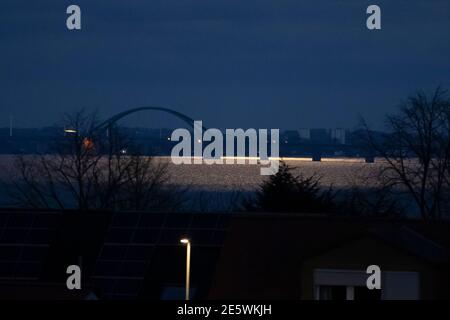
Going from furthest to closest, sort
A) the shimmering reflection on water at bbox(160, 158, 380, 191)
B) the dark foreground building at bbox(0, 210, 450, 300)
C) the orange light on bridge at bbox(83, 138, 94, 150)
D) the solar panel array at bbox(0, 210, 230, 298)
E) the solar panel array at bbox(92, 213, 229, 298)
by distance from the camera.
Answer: the orange light on bridge at bbox(83, 138, 94, 150) → the shimmering reflection on water at bbox(160, 158, 380, 191) → the solar panel array at bbox(0, 210, 230, 298) → the solar panel array at bbox(92, 213, 229, 298) → the dark foreground building at bbox(0, 210, 450, 300)

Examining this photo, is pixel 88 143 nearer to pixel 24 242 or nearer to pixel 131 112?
pixel 131 112

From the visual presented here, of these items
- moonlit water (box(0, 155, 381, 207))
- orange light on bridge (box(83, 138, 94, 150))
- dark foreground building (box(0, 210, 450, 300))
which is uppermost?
orange light on bridge (box(83, 138, 94, 150))

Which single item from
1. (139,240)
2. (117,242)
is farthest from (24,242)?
(139,240)

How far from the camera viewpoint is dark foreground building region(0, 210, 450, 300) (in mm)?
13430

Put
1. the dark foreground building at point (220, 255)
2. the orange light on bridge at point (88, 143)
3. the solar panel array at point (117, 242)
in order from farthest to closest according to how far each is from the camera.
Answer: the orange light on bridge at point (88, 143), the solar panel array at point (117, 242), the dark foreground building at point (220, 255)

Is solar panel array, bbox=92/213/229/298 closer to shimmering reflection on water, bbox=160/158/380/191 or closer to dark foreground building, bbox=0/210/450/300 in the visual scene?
dark foreground building, bbox=0/210/450/300

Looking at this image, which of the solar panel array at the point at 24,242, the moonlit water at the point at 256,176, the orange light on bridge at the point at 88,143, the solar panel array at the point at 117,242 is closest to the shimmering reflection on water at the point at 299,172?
the moonlit water at the point at 256,176

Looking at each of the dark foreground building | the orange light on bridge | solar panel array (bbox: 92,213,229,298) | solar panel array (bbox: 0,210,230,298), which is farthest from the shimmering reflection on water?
the dark foreground building

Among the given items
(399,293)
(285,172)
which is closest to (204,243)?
(399,293)

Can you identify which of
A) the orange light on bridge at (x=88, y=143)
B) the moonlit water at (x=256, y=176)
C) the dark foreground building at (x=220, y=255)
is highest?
the orange light on bridge at (x=88, y=143)

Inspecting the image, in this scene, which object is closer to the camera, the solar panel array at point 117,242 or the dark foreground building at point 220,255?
the dark foreground building at point 220,255

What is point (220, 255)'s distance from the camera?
54.2ft

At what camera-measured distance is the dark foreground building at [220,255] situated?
13430mm

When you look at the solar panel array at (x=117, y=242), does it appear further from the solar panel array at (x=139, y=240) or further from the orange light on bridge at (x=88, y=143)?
the orange light on bridge at (x=88, y=143)
